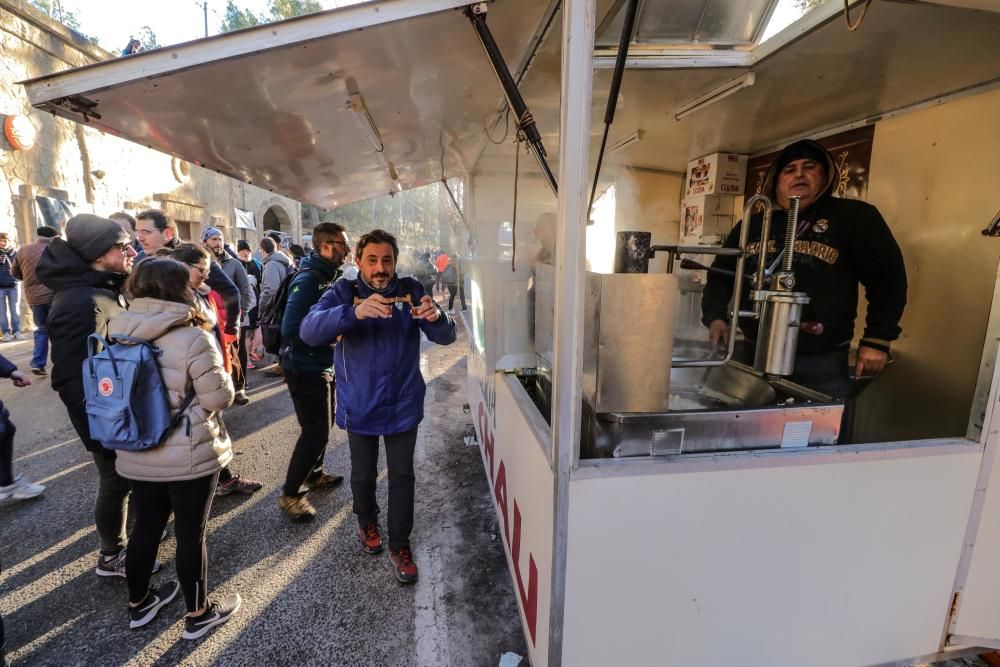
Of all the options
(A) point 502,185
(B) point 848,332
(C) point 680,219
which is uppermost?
(A) point 502,185

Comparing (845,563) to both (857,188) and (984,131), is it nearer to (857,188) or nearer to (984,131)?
(984,131)

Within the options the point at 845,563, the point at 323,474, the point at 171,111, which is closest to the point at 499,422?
the point at 845,563

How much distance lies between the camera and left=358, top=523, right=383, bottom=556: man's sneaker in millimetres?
2596

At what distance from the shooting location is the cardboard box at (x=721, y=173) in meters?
3.85

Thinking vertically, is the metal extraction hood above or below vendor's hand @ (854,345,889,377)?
above

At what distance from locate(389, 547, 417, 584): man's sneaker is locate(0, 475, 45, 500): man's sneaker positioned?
266 centimetres

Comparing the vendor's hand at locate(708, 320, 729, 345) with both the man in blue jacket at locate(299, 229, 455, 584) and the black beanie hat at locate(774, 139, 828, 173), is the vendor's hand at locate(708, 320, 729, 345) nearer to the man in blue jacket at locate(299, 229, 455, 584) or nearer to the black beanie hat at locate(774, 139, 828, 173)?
the black beanie hat at locate(774, 139, 828, 173)

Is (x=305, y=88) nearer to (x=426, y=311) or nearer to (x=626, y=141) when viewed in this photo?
(x=426, y=311)

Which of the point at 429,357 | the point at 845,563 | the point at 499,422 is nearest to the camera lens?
the point at 845,563

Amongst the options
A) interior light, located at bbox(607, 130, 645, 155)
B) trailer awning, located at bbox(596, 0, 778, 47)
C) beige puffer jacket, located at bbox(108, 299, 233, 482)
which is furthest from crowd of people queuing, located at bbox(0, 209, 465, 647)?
interior light, located at bbox(607, 130, 645, 155)

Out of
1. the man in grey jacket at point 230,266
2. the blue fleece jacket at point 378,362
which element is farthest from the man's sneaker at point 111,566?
the man in grey jacket at point 230,266

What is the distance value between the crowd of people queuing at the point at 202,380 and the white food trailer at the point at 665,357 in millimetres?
527

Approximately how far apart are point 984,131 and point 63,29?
46.3 ft

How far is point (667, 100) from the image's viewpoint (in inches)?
103
